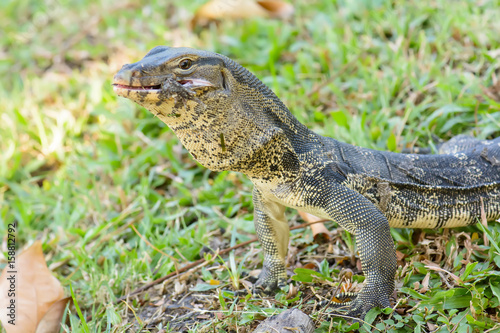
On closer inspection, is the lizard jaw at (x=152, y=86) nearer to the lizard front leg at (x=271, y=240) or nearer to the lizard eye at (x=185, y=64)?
the lizard eye at (x=185, y=64)

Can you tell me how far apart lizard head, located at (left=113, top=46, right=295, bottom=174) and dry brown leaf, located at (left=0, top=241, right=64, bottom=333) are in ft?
5.37

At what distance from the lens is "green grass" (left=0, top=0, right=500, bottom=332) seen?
3635 mm

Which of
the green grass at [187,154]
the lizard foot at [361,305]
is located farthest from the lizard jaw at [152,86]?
the lizard foot at [361,305]

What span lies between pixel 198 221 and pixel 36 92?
366 centimetres

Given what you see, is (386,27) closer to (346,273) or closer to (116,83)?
(346,273)

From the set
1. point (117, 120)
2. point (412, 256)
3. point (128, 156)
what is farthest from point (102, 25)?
point (412, 256)

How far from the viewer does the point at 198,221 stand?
460 cm

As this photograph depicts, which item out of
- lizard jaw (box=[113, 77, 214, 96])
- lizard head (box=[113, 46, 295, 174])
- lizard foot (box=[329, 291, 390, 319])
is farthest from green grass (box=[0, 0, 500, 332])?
lizard jaw (box=[113, 77, 214, 96])

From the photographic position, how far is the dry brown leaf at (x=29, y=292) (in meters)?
3.55

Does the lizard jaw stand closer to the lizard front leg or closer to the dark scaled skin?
the dark scaled skin

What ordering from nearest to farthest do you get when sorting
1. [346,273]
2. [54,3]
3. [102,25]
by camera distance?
[346,273]
[102,25]
[54,3]

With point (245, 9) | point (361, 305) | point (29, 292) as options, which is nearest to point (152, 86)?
point (361, 305)

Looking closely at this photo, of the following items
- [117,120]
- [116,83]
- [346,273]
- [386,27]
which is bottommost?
[346,273]

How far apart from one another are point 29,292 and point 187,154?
7.30ft
